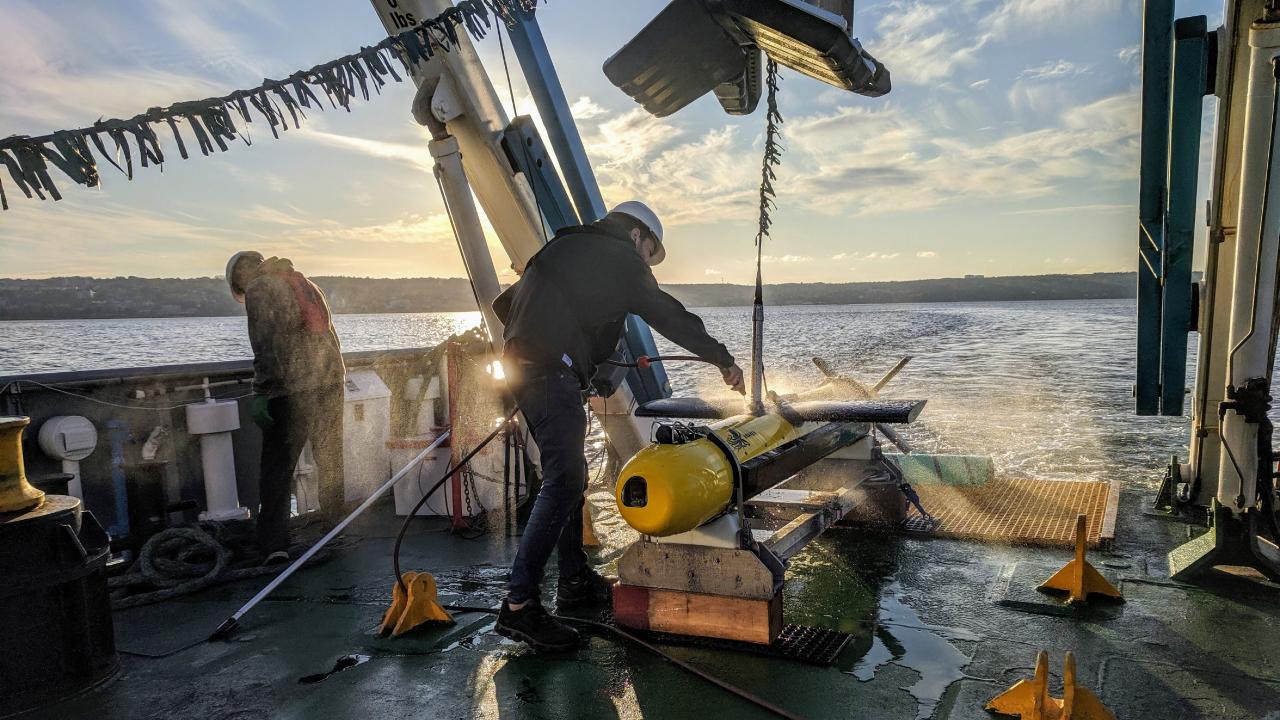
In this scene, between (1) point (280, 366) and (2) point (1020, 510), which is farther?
(2) point (1020, 510)

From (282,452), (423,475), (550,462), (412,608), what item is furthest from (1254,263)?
(282,452)

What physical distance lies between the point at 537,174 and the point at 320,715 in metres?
4.30

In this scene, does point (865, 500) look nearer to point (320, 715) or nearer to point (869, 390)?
point (869, 390)

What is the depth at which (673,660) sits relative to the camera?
13.0 ft

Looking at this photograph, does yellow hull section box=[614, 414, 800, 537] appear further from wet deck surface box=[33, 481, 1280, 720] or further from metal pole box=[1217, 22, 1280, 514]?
metal pole box=[1217, 22, 1280, 514]

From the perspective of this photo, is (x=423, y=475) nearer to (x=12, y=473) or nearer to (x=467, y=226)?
(x=467, y=226)

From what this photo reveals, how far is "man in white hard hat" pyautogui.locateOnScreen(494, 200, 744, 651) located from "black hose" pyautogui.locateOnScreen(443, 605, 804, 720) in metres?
0.26

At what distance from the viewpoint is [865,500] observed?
6.48 m

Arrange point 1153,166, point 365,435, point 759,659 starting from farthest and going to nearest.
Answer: point 365,435, point 1153,166, point 759,659

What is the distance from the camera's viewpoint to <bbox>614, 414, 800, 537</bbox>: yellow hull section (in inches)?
153

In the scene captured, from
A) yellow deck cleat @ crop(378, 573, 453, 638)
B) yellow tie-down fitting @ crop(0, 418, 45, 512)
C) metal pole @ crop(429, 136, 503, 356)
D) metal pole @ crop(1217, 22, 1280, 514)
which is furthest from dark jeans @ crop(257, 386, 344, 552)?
metal pole @ crop(1217, 22, 1280, 514)

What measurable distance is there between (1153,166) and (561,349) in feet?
15.3

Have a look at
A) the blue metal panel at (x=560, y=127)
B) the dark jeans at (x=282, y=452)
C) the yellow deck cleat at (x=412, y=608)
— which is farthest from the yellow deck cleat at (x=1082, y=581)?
the dark jeans at (x=282, y=452)

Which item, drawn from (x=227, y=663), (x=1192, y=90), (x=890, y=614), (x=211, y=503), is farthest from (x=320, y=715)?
(x=1192, y=90)
